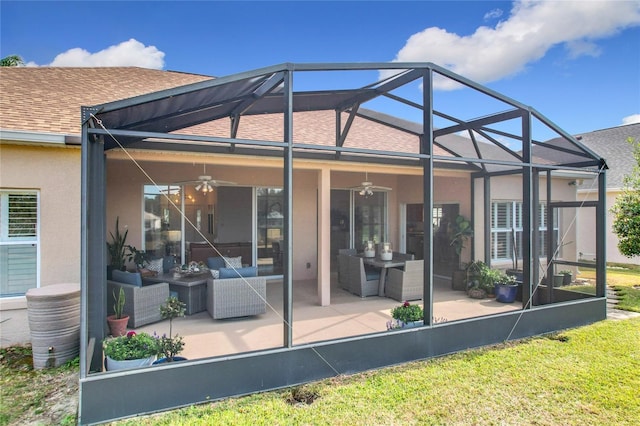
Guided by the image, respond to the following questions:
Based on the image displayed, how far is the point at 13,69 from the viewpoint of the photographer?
8.65 m

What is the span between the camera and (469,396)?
3926 mm

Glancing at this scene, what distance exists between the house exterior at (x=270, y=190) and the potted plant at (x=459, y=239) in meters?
0.35

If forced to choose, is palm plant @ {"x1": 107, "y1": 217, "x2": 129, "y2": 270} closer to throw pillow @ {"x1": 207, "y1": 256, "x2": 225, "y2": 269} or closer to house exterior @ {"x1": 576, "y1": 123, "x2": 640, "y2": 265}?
throw pillow @ {"x1": 207, "y1": 256, "x2": 225, "y2": 269}

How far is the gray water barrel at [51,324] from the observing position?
450 cm

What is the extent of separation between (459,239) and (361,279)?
300 centimetres

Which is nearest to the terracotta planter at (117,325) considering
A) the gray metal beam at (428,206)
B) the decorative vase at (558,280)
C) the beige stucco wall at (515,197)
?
the gray metal beam at (428,206)

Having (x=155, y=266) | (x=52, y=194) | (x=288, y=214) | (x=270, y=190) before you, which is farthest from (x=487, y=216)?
(x=52, y=194)

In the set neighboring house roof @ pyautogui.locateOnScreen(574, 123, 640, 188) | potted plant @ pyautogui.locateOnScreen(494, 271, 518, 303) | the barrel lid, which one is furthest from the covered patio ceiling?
neighboring house roof @ pyautogui.locateOnScreen(574, 123, 640, 188)

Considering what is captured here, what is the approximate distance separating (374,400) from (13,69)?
10.8m

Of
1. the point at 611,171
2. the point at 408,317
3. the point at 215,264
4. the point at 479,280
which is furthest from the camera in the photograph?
the point at 611,171

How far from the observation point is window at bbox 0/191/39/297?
5223 mm

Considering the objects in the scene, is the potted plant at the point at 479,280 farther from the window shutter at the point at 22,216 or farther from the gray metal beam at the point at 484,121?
the window shutter at the point at 22,216

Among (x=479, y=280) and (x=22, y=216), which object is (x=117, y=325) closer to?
(x=22, y=216)

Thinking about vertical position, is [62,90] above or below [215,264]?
above
